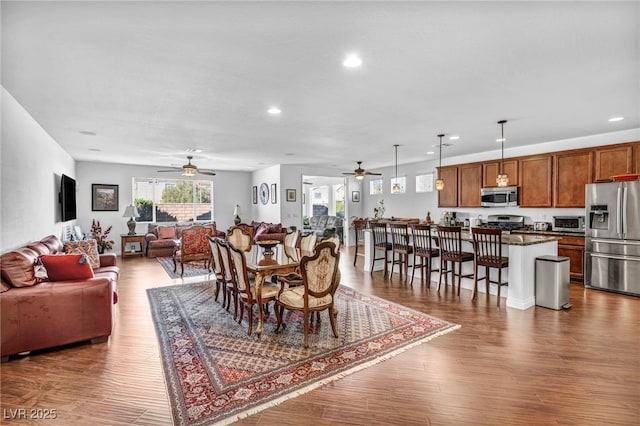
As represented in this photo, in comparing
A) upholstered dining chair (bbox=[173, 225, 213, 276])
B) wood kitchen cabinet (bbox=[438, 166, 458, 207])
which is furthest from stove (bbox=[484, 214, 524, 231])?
upholstered dining chair (bbox=[173, 225, 213, 276])

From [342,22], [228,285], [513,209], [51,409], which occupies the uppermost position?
[342,22]

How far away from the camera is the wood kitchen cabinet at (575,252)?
5.30m

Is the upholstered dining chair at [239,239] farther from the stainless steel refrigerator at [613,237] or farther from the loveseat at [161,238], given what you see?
the stainless steel refrigerator at [613,237]

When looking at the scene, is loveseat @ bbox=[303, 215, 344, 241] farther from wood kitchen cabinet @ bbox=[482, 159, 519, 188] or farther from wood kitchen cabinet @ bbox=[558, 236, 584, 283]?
wood kitchen cabinet @ bbox=[558, 236, 584, 283]

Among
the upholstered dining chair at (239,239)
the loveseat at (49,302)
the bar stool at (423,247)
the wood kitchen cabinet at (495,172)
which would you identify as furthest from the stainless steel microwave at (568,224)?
the loveseat at (49,302)

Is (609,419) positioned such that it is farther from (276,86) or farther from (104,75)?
(104,75)

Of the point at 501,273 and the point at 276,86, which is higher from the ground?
the point at 276,86

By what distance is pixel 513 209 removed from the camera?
21.6 feet

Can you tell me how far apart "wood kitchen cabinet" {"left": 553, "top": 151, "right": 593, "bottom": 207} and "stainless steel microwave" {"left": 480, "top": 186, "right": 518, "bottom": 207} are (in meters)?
0.72

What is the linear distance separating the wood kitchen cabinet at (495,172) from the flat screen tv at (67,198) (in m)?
8.51

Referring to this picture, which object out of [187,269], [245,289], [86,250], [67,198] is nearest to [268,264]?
[245,289]

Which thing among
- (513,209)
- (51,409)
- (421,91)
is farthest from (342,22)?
(513,209)

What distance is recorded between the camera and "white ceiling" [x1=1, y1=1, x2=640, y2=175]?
1.98 m

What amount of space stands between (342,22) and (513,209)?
620 centimetres
